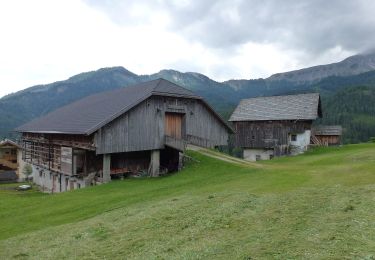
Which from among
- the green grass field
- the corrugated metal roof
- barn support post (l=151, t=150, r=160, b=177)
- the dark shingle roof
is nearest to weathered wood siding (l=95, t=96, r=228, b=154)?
barn support post (l=151, t=150, r=160, b=177)

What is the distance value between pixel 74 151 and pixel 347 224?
27323 millimetres

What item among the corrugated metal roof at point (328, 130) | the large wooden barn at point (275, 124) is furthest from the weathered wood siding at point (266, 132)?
the corrugated metal roof at point (328, 130)

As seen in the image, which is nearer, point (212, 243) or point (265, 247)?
point (265, 247)

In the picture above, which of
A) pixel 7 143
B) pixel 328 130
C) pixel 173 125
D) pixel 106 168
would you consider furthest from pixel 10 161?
pixel 328 130

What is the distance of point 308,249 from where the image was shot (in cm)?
975

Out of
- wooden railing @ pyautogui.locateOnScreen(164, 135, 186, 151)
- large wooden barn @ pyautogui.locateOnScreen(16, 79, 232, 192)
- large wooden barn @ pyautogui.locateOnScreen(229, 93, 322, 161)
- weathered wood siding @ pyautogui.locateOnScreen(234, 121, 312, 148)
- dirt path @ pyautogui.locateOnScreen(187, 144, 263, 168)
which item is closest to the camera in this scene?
dirt path @ pyautogui.locateOnScreen(187, 144, 263, 168)

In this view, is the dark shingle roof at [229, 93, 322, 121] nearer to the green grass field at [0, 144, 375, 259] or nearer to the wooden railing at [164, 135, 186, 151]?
the wooden railing at [164, 135, 186, 151]

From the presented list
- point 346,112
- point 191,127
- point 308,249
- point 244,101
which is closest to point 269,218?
point 308,249

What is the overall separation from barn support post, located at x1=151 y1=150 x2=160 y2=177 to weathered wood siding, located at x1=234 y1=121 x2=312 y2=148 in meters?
23.5

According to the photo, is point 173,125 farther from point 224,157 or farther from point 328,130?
point 328,130

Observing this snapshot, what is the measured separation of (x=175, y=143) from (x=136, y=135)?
3.59 metres

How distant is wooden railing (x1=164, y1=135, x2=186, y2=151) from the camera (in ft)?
109

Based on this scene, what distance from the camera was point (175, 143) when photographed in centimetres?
3359

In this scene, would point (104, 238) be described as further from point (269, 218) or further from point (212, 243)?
point (269, 218)
